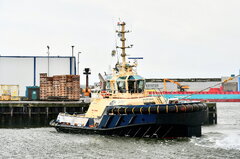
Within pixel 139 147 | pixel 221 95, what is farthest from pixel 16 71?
pixel 221 95

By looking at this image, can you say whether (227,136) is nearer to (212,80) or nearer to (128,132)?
(128,132)

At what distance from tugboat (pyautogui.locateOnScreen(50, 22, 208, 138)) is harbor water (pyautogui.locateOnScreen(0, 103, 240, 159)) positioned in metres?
0.55

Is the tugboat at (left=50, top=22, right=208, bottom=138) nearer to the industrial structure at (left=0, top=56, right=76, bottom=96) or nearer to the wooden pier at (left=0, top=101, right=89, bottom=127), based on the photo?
the wooden pier at (left=0, top=101, right=89, bottom=127)

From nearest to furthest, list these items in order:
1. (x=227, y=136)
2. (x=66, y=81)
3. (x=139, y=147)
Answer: (x=139, y=147)
(x=227, y=136)
(x=66, y=81)

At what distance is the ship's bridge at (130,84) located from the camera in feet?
80.6

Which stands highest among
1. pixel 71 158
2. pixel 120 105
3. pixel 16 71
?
pixel 16 71

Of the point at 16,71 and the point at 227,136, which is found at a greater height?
the point at 16,71

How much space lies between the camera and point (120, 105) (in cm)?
2333

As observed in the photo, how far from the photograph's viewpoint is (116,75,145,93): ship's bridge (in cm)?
2456

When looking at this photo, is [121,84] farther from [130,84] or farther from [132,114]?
[132,114]

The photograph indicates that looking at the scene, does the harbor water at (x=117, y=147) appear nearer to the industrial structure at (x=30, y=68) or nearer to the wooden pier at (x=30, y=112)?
the wooden pier at (x=30, y=112)

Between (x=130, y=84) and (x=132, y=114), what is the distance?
3.05m

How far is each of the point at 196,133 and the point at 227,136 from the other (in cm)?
259

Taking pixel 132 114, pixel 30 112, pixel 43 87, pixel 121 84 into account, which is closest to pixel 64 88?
pixel 43 87
